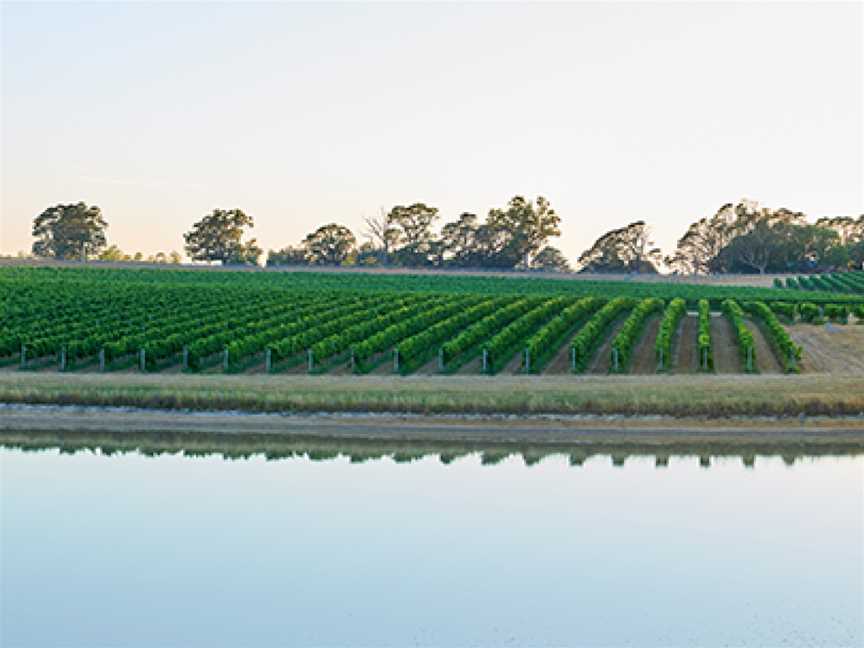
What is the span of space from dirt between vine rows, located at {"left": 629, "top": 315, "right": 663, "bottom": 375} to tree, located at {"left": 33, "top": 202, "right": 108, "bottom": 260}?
10810 centimetres

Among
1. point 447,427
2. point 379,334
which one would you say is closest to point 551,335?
point 379,334

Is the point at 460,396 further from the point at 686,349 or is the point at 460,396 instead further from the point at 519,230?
the point at 519,230

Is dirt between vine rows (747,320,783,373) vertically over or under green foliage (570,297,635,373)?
under

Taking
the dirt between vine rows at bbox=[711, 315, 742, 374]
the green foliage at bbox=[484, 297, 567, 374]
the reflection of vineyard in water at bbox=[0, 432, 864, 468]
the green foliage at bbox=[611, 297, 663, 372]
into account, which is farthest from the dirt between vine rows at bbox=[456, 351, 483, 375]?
the reflection of vineyard in water at bbox=[0, 432, 864, 468]

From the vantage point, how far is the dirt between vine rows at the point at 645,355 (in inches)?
1540

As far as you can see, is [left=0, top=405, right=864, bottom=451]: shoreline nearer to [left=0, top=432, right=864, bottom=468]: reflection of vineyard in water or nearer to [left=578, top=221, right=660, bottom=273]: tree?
[left=0, top=432, right=864, bottom=468]: reflection of vineyard in water

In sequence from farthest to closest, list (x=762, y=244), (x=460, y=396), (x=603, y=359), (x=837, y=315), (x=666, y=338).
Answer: (x=762, y=244) → (x=837, y=315) → (x=666, y=338) → (x=603, y=359) → (x=460, y=396)

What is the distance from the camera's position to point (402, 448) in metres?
26.6

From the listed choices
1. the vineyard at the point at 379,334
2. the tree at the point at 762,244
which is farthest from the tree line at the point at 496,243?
the vineyard at the point at 379,334

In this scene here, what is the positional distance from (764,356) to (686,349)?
294 cm

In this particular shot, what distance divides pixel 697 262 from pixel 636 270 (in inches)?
510

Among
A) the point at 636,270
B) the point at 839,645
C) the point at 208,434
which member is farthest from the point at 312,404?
the point at 636,270

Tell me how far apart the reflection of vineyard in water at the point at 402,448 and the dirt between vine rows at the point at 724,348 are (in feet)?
40.0

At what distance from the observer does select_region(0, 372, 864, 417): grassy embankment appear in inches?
1155
